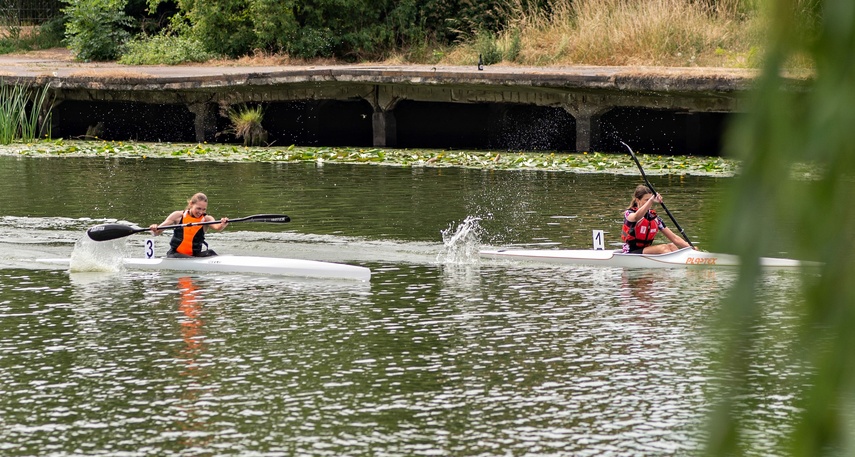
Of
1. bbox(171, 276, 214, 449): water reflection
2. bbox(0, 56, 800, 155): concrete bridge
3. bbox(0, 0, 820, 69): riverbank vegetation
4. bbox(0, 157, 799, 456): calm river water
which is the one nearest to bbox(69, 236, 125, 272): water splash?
bbox(0, 157, 799, 456): calm river water

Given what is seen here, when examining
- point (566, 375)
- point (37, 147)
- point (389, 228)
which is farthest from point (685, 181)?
point (37, 147)

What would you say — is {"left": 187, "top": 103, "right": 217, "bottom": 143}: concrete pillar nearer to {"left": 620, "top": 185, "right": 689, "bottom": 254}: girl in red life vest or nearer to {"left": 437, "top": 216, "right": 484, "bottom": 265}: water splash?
{"left": 437, "top": 216, "right": 484, "bottom": 265}: water splash

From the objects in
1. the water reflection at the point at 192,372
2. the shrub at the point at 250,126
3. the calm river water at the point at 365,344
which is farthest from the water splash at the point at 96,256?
the shrub at the point at 250,126

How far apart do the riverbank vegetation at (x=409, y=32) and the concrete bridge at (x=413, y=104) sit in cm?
137

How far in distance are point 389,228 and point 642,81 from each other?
7718 mm

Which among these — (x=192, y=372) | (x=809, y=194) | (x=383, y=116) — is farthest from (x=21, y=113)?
(x=809, y=194)

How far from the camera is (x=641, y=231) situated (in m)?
13.4

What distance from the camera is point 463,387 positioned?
8.14 m

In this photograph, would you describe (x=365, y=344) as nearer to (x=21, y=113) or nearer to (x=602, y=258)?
(x=602, y=258)

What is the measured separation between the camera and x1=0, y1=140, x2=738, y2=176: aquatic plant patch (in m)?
21.5

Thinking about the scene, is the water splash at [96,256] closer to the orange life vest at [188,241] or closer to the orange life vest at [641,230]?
the orange life vest at [188,241]

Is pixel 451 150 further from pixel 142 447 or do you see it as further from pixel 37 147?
pixel 142 447

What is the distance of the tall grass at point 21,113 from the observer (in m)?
26.8

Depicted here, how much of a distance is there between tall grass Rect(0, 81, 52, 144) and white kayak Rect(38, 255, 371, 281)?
45.2 ft
